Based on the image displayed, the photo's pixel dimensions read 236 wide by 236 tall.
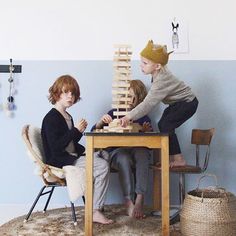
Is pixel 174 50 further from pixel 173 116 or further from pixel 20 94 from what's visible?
pixel 20 94

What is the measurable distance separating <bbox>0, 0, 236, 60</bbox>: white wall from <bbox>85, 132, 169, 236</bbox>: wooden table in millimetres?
994

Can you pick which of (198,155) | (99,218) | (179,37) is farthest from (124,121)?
(179,37)

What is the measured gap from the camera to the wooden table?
2.06 metres

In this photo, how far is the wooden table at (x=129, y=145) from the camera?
6.77 ft

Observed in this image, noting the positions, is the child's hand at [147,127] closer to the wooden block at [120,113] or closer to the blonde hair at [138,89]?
the blonde hair at [138,89]

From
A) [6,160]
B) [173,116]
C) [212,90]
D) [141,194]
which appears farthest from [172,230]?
[6,160]

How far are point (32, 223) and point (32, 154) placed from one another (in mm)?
413

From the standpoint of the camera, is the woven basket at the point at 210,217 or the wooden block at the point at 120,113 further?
the wooden block at the point at 120,113

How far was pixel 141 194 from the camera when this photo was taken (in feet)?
8.27

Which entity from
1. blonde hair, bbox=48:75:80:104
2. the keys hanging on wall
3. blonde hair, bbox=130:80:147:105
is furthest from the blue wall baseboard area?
blonde hair, bbox=48:75:80:104

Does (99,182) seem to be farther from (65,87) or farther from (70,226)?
(65,87)

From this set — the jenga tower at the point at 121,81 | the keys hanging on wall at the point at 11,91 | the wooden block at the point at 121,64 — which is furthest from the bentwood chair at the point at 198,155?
the keys hanging on wall at the point at 11,91

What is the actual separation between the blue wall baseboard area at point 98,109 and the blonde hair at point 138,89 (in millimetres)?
135

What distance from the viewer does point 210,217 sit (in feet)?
6.68
